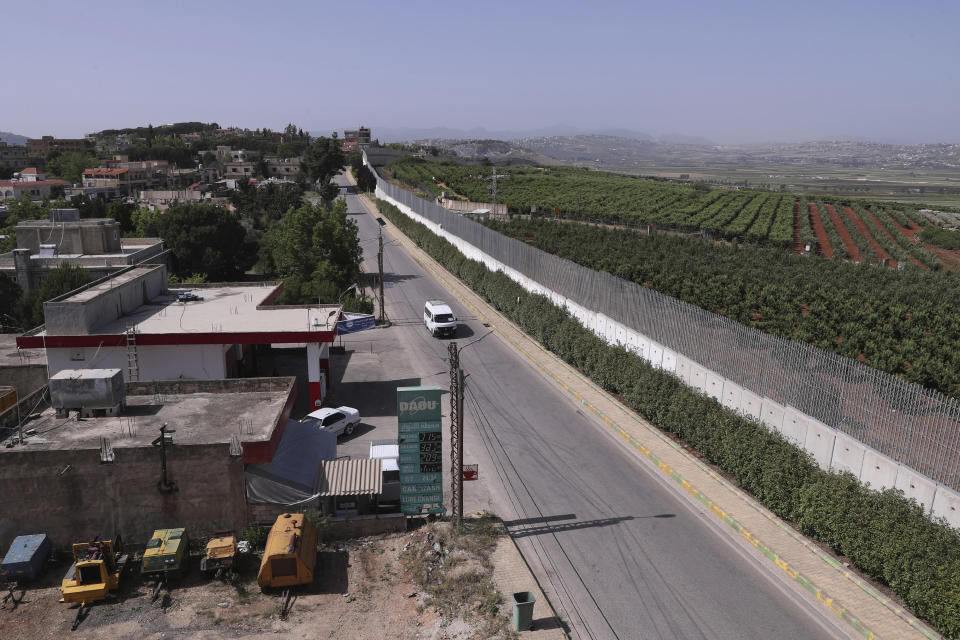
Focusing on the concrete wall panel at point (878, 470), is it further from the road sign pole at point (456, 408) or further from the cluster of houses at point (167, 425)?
the cluster of houses at point (167, 425)

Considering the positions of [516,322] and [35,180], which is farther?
[35,180]

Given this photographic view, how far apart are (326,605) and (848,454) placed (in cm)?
1317

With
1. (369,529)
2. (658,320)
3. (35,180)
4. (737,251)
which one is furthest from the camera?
(35,180)

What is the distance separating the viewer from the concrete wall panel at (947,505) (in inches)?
564

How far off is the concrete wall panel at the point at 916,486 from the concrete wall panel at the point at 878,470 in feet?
0.55

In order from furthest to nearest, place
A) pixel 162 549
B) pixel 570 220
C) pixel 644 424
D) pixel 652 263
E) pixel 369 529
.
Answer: pixel 570 220, pixel 652 263, pixel 644 424, pixel 369 529, pixel 162 549

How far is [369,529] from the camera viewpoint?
59.6ft

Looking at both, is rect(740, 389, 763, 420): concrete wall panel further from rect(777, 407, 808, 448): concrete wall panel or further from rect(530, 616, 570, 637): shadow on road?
rect(530, 616, 570, 637): shadow on road

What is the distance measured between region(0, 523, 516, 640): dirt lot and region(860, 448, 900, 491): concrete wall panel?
9.38 m

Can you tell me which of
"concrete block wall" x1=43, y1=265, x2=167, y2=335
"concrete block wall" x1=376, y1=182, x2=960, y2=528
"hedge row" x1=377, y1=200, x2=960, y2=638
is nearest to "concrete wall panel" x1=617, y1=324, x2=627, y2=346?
"concrete block wall" x1=376, y1=182, x2=960, y2=528

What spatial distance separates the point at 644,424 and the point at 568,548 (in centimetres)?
853

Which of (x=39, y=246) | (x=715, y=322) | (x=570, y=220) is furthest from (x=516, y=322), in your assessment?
(x=570, y=220)

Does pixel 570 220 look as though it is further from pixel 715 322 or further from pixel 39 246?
pixel 715 322

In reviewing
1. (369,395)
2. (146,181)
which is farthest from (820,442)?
(146,181)
